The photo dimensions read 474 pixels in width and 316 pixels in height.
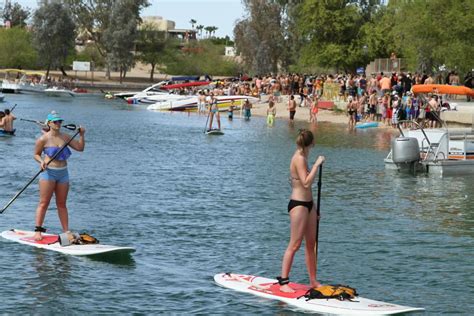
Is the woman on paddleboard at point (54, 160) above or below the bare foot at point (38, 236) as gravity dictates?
above

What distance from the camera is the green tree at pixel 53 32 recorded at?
422ft

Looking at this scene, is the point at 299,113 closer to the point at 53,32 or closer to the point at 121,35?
the point at 121,35

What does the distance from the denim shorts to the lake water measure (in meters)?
1.36

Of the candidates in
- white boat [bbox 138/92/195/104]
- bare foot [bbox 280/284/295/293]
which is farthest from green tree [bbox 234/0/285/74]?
bare foot [bbox 280/284/295/293]

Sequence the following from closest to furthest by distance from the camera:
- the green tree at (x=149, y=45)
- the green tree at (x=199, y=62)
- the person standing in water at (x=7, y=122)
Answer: the person standing in water at (x=7, y=122) < the green tree at (x=149, y=45) < the green tree at (x=199, y=62)

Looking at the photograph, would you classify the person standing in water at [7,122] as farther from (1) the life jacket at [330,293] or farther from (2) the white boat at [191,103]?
(2) the white boat at [191,103]

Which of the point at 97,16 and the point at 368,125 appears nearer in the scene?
the point at 368,125

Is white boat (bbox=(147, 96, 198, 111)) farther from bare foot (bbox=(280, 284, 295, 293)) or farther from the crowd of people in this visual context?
bare foot (bbox=(280, 284, 295, 293))

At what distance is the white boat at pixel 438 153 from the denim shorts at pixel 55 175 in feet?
55.2

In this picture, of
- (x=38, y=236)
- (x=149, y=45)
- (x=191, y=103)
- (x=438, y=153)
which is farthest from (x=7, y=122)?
(x=149, y=45)

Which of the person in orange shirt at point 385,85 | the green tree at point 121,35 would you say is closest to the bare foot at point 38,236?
the person in orange shirt at point 385,85

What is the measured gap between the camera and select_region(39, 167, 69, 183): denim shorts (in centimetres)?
1564

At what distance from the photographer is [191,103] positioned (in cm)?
7862

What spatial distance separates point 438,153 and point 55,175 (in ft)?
59.1
